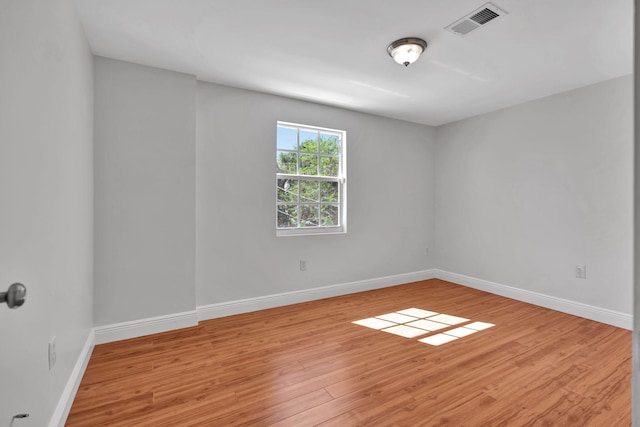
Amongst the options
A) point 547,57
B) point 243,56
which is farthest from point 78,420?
point 547,57

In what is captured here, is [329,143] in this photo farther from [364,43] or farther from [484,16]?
[484,16]

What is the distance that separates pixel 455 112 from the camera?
13.9 feet

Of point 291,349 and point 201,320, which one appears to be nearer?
point 291,349

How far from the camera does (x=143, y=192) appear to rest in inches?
109

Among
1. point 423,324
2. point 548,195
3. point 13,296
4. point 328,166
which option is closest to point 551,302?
→ point 548,195

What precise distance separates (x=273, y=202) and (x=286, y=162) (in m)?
0.56

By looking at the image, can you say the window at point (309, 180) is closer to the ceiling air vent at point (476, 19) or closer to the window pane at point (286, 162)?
the window pane at point (286, 162)

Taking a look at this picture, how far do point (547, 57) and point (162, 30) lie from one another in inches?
127

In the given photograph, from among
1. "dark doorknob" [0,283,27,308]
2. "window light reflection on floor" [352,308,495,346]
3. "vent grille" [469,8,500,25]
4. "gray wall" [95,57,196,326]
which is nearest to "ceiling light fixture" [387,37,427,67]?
"vent grille" [469,8,500,25]

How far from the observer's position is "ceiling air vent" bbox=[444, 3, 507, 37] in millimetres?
1993

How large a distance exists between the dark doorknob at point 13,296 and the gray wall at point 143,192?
7.33ft

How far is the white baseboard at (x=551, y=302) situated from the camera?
119 inches

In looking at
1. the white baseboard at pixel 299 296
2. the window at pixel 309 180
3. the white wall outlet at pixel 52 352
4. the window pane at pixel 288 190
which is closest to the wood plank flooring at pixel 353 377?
the white baseboard at pixel 299 296

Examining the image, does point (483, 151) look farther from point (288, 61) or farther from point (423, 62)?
point (288, 61)
